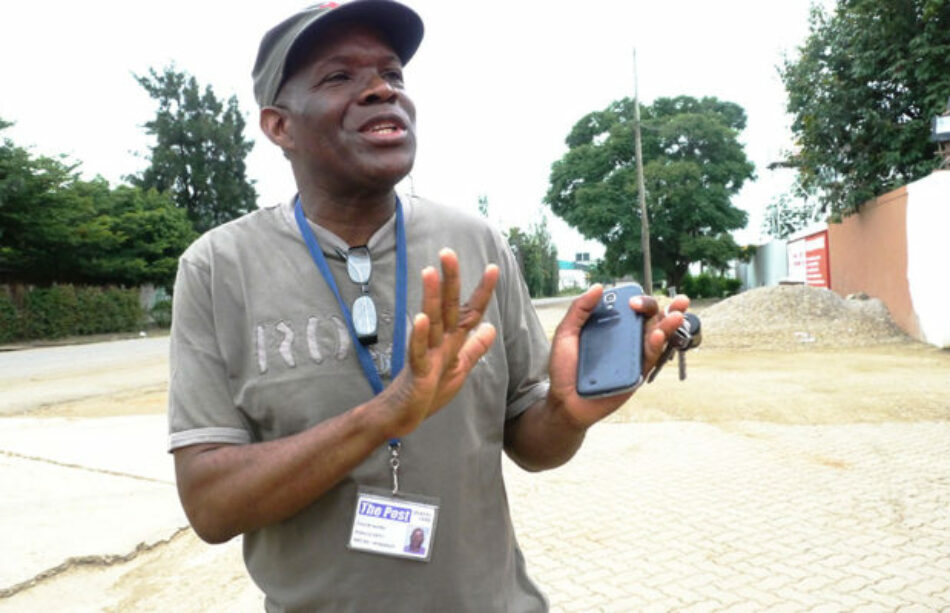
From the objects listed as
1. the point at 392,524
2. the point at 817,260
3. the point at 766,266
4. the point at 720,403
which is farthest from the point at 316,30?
the point at 766,266

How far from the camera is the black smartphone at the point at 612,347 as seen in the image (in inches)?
52.5

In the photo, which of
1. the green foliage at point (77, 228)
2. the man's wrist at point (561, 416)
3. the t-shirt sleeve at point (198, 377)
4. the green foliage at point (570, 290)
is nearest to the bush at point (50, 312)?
the green foliage at point (77, 228)

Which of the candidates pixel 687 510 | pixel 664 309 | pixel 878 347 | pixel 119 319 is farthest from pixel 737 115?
pixel 664 309

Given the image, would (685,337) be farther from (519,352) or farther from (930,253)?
(930,253)

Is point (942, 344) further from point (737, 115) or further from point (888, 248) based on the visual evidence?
point (737, 115)

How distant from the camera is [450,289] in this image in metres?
1.07

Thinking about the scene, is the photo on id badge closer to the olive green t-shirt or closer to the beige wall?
the olive green t-shirt

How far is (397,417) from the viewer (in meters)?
1.11

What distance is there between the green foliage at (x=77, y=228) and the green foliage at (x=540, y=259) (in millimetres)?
24227

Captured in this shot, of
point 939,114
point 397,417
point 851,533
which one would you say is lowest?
point 851,533

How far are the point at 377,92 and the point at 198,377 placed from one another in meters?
0.62

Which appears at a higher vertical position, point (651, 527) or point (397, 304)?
point (397, 304)

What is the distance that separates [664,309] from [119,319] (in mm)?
28974

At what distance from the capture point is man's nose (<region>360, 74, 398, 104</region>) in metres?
1.42
